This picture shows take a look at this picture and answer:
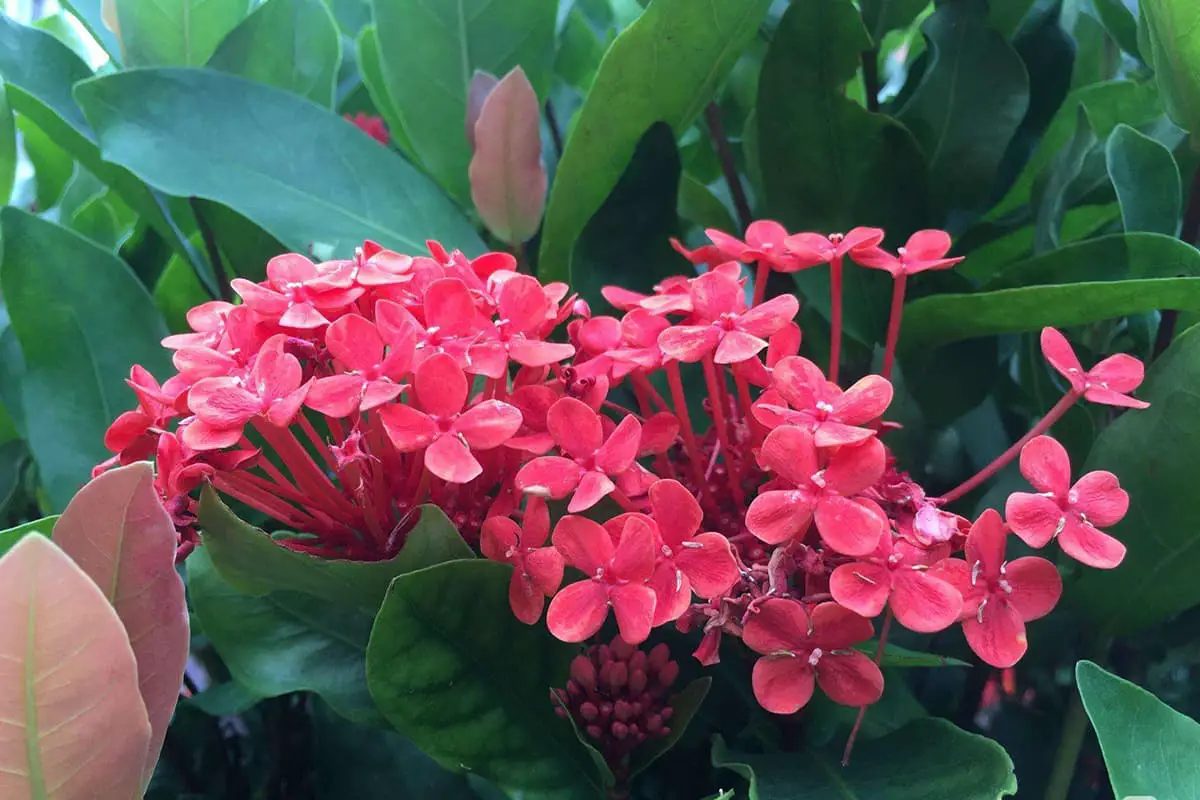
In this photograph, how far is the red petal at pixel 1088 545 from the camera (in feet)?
1.31

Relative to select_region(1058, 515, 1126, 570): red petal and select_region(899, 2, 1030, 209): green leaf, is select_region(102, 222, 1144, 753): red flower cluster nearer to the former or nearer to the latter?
select_region(1058, 515, 1126, 570): red petal

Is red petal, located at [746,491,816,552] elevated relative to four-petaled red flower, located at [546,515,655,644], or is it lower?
elevated

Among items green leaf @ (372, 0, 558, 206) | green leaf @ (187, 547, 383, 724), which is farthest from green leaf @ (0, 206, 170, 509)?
green leaf @ (372, 0, 558, 206)

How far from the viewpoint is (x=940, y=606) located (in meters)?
0.37

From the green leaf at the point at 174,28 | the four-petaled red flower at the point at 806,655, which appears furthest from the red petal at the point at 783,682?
the green leaf at the point at 174,28

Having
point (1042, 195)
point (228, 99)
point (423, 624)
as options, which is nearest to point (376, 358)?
point (423, 624)

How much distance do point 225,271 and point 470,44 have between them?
278 millimetres

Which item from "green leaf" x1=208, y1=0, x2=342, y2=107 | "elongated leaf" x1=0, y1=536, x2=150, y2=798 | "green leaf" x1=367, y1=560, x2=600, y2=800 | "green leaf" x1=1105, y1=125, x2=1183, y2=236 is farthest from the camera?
"green leaf" x1=208, y1=0, x2=342, y2=107

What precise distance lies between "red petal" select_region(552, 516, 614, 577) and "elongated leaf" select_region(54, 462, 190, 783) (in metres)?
0.16

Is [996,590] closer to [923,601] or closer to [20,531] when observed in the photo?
[923,601]

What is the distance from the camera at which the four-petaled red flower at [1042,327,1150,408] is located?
1.51 feet

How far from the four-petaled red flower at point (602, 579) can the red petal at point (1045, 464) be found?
0.58 ft

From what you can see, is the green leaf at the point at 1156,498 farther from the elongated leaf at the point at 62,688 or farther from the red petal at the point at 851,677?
the elongated leaf at the point at 62,688

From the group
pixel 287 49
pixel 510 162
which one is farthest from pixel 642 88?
pixel 287 49
